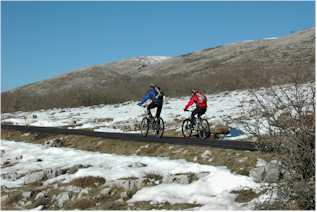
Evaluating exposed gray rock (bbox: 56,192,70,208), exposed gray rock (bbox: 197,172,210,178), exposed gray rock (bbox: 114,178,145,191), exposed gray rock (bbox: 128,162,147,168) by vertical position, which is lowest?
exposed gray rock (bbox: 56,192,70,208)

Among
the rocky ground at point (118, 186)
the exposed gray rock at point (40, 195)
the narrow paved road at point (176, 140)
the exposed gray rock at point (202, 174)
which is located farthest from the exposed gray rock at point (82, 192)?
the narrow paved road at point (176, 140)

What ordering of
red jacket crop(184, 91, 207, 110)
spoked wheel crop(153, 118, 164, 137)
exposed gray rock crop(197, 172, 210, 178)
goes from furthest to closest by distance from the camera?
spoked wheel crop(153, 118, 164, 137), red jacket crop(184, 91, 207, 110), exposed gray rock crop(197, 172, 210, 178)

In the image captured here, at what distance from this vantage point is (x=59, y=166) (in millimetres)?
15727

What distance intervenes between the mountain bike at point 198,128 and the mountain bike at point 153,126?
1255mm

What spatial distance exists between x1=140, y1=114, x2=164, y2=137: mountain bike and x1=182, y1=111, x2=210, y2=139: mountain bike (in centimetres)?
126

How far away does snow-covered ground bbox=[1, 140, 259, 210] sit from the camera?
10422 mm

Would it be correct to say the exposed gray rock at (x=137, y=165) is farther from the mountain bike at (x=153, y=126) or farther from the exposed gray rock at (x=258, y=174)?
the mountain bike at (x=153, y=126)

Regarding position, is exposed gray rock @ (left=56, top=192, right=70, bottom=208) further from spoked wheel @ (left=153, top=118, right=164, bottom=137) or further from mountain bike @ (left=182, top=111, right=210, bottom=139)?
spoked wheel @ (left=153, top=118, right=164, bottom=137)

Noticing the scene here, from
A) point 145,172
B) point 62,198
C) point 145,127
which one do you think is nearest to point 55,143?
point 145,127

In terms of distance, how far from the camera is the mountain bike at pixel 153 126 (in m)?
20.7

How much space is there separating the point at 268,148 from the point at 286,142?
66 cm

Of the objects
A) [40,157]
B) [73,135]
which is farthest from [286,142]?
[73,135]

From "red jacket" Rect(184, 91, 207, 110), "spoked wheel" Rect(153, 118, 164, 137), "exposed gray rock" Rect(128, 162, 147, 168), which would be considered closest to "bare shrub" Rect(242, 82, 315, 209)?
"exposed gray rock" Rect(128, 162, 147, 168)

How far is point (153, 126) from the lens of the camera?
21.0m
